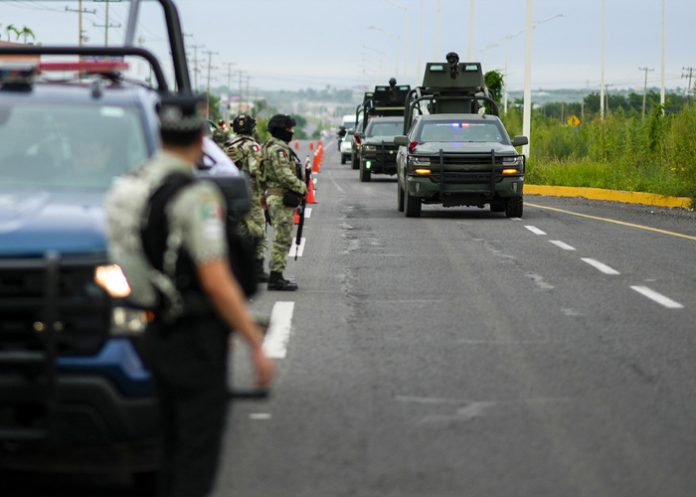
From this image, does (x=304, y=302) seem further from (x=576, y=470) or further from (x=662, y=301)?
(x=576, y=470)

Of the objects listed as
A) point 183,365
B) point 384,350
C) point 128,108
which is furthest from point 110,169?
point 384,350

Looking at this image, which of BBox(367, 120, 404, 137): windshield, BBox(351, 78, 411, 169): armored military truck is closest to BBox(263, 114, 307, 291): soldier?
BBox(367, 120, 404, 137): windshield

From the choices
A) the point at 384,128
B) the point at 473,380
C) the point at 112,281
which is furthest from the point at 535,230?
the point at 384,128

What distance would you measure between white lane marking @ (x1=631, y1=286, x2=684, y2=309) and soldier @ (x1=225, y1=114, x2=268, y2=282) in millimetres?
3528

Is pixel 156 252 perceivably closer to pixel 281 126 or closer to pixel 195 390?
pixel 195 390

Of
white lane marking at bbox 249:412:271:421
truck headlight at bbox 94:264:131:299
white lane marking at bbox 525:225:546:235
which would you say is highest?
truck headlight at bbox 94:264:131:299

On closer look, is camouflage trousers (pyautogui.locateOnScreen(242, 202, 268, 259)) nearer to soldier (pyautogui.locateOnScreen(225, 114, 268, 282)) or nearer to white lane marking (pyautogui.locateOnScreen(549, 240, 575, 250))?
soldier (pyautogui.locateOnScreen(225, 114, 268, 282))

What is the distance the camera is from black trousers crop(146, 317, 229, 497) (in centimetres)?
501

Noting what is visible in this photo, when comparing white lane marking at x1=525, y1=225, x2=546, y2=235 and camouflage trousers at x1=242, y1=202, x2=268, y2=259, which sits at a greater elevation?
camouflage trousers at x1=242, y1=202, x2=268, y2=259

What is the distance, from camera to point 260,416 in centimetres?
816

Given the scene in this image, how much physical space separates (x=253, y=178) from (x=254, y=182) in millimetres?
63

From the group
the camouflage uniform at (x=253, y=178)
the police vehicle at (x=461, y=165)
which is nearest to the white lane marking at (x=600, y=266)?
the camouflage uniform at (x=253, y=178)

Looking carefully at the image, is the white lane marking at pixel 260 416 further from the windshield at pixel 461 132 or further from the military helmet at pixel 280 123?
the windshield at pixel 461 132

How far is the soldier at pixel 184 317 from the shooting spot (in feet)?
16.3
